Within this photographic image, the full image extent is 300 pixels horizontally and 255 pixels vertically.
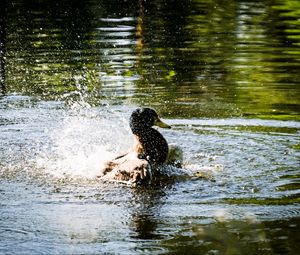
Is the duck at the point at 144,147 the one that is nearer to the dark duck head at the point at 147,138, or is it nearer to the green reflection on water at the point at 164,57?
the dark duck head at the point at 147,138

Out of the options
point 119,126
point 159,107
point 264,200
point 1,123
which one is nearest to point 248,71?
point 159,107

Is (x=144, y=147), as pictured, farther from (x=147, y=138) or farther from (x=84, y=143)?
(x=84, y=143)

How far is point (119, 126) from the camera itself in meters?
12.4

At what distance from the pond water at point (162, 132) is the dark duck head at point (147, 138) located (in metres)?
0.30

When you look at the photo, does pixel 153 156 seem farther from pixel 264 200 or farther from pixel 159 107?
pixel 159 107

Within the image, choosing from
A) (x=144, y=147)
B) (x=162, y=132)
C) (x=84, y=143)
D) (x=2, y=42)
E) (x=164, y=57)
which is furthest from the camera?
(x=2, y=42)

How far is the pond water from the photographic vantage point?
7.60 m

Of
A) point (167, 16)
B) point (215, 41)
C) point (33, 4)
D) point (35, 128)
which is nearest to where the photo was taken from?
point (35, 128)

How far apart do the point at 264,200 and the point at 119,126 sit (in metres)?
4.27

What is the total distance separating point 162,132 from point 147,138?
2144mm

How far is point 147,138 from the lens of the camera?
9.74 metres

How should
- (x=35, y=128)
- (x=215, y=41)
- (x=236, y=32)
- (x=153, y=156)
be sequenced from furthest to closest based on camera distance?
(x=236, y=32), (x=215, y=41), (x=35, y=128), (x=153, y=156)

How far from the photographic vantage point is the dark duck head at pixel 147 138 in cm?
970

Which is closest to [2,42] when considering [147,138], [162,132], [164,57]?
[164,57]
